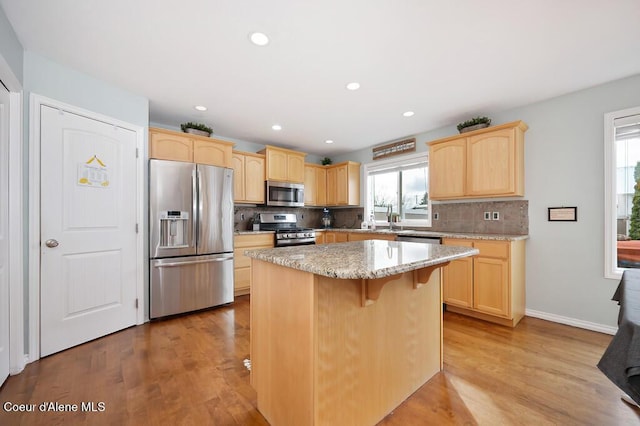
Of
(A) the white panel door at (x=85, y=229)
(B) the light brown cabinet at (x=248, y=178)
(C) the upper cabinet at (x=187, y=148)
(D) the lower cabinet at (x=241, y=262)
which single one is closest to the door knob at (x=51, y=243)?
(A) the white panel door at (x=85, y=229)

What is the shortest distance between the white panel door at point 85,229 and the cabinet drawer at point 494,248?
374cm

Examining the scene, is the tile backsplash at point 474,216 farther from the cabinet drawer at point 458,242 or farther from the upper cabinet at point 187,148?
the upper cabinet at point 187,148

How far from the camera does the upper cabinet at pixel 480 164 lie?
304 centimetres

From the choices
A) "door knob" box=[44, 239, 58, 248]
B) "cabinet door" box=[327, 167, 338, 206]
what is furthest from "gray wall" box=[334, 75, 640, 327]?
"door knob" box=[44, 239, 58, 248]

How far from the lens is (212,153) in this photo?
12.0 feet

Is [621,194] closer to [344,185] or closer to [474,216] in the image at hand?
[474,216]

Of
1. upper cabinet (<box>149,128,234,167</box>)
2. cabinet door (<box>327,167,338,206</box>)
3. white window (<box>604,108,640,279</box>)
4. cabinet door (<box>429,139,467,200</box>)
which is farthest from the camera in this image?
cabinet door (<box>327,167,338,206</box>)

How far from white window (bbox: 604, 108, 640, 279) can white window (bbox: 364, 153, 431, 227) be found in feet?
6.18

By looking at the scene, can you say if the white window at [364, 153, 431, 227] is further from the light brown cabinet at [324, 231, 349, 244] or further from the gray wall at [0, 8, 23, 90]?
the gray wall at [0, 8, 23, 90]

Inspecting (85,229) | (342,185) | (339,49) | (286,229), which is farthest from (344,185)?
(85,229)

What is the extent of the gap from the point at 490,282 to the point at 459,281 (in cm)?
32

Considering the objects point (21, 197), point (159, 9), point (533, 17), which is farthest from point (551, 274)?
point (21, 197)

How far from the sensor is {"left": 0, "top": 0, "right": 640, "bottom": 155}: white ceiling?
172 centimetres

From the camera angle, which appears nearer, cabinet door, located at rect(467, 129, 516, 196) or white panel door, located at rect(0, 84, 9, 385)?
white panel door, located at rect(0, 84, 9, 385)
